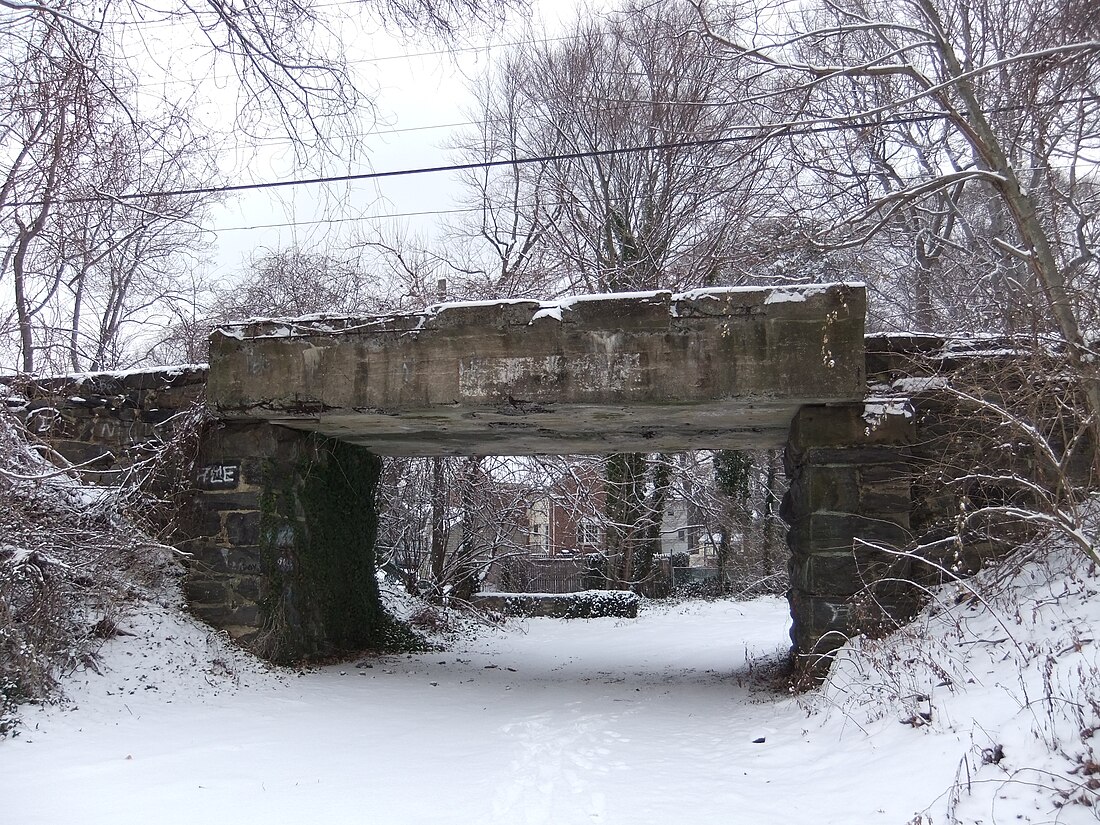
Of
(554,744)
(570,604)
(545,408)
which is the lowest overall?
(570,604)

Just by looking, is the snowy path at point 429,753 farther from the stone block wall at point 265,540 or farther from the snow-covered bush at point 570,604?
the snow-covered bush at point 570,604

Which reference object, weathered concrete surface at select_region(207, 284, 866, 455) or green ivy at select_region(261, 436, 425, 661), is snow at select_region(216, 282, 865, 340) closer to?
weathered concrete surface at select_region(207, 284, 866, 455)

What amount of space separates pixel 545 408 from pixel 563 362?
1.41 ft

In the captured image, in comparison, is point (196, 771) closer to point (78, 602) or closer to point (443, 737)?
point (443, 737)

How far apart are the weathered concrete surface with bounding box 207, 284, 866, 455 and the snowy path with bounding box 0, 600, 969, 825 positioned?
7.46ft

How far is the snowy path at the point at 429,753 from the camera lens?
3.98 meters

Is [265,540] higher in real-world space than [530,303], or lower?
lower

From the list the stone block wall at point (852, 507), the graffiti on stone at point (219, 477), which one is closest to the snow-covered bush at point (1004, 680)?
the stone block wall at point (852, 507)

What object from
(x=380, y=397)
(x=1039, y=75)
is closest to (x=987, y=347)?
(x=1039, y=75)

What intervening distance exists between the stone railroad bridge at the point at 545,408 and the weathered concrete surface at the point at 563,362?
2cm

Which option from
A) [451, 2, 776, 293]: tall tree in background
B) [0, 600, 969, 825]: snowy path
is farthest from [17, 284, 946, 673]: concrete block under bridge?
[451, 2, 776, 293]: tall tree in background

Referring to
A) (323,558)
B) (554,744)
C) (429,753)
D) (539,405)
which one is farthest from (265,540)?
(554,744)

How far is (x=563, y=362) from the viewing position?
21.9 ft

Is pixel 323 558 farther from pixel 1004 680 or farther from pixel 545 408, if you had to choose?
pixel 1004 680
